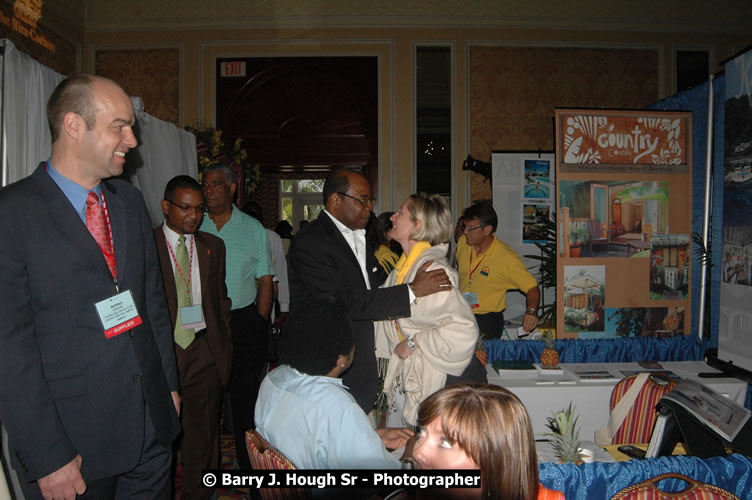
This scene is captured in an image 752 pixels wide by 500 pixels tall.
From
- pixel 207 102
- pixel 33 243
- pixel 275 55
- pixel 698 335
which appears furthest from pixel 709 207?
pixel 207 102

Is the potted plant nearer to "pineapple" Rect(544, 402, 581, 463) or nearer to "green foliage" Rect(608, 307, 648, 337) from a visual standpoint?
"green foliage" Rect(608, 307, 648, 337)

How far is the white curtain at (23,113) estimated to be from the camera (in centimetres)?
211

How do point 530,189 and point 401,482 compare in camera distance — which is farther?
point 530,189

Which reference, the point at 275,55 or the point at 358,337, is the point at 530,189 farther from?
the point at 358,337

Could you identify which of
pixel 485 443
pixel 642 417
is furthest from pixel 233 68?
pixel 485 443

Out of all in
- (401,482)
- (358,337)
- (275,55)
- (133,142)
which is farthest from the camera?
(275,55)

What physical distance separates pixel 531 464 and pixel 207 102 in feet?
22.1

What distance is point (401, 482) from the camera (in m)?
1.12

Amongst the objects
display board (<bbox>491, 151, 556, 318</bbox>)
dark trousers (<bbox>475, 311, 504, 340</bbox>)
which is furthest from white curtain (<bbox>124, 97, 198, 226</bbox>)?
display board (<bbox>491, 151, 556, 318</bbox>)

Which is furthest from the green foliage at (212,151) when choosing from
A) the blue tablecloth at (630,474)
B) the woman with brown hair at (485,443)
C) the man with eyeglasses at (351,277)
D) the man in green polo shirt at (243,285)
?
the woman with brown hair at (485,443)

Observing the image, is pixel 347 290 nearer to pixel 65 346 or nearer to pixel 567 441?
pixel 567 441

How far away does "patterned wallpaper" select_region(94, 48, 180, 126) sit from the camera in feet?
22.5

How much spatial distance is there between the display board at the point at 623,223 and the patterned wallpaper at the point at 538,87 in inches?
123

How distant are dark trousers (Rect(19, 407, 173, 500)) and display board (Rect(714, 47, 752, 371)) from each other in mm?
3215
